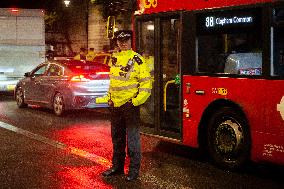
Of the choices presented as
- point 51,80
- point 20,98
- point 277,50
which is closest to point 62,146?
point 277,50

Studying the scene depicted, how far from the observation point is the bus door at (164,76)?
28.7ft

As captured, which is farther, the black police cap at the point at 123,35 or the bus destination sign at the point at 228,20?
the bus destination sign at the point at 228,20

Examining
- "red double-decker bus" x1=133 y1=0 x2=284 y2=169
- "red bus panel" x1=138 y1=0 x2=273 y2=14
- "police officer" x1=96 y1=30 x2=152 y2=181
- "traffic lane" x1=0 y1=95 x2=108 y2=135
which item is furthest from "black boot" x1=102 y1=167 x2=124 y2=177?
"traffic lane" x1=0 y1=95 x2=108 y2=135

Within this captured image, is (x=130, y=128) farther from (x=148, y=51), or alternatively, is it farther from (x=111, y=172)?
(x=148, y=51)

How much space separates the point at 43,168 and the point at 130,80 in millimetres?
2148

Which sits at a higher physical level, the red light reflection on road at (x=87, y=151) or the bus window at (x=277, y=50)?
the bus window at (x=277, y=50)

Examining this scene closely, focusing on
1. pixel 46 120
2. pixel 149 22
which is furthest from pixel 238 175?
pixel 46 120

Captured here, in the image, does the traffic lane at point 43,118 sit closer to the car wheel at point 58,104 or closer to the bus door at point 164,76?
the car wheel at point 58,104

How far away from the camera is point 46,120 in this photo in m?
13.3

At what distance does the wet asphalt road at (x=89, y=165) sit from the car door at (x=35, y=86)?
118 inches

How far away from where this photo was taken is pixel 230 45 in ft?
25.4

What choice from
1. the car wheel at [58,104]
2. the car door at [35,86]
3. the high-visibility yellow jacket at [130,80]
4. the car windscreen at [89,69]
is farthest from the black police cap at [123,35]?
the car door at [35,86]

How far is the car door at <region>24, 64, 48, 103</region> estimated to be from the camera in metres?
14.9

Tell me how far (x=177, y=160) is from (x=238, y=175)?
1314 millimetres
